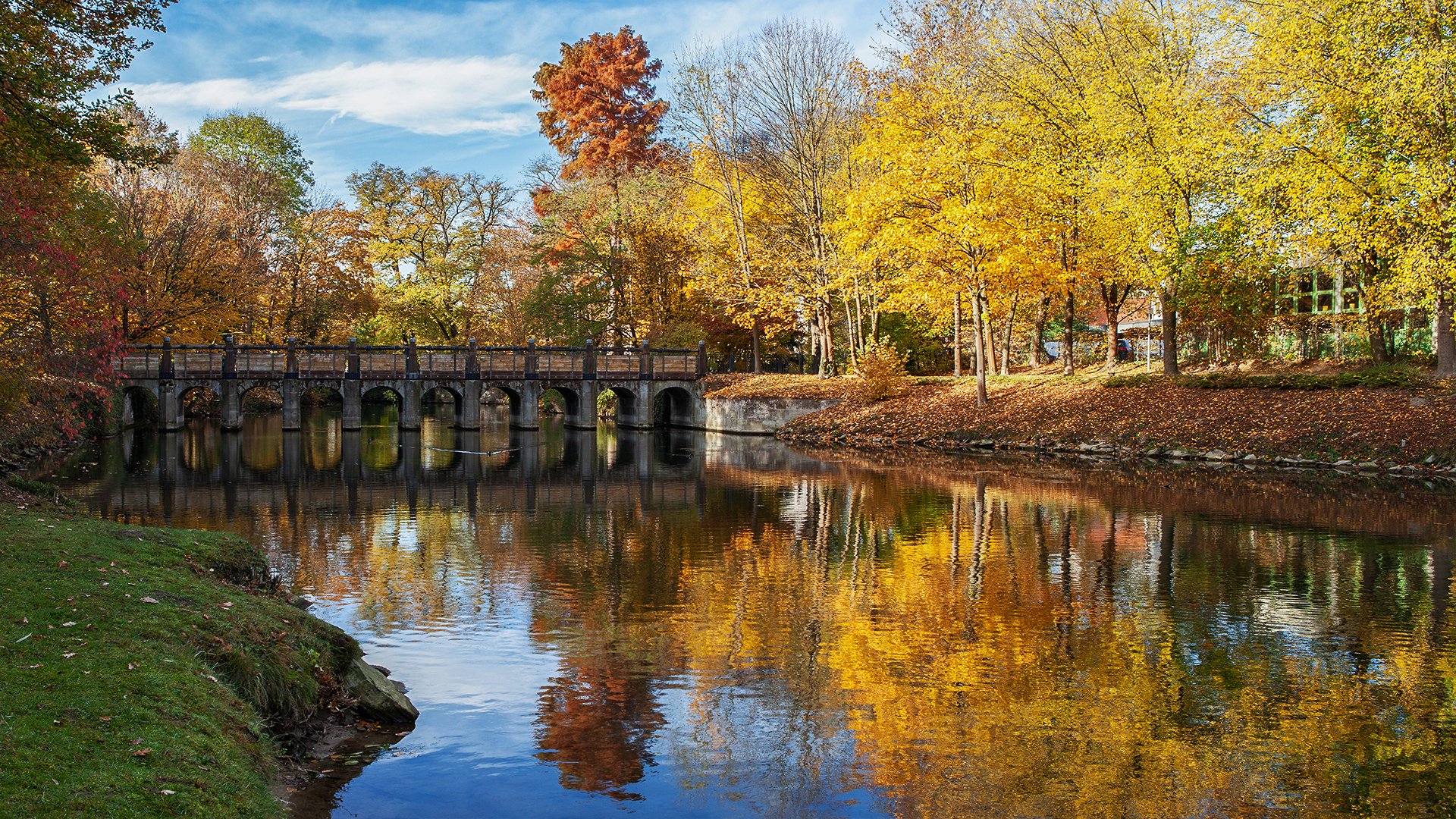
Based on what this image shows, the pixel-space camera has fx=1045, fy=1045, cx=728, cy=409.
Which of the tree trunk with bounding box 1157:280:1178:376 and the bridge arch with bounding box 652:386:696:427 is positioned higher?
the tree trunk with bounding box 1157:280:1178:376

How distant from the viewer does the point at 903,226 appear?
107 feet

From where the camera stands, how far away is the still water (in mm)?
7227

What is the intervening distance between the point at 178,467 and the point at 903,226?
22.0 m

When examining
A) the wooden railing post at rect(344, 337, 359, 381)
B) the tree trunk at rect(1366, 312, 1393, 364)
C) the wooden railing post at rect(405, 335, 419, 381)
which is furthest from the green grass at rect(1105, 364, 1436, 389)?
the wooden railing post at rect(344, 337, 359, 381)

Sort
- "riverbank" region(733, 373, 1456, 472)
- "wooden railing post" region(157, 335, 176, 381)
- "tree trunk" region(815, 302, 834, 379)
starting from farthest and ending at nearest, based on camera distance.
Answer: "tree trunk" region(815, 302, 834, 379)
"wooden railing post" region(157, 335, 176, 381)
"riverbank" region(733, 373, 1456, 472)

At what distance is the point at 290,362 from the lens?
42531mm

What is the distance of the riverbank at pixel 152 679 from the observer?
536cm

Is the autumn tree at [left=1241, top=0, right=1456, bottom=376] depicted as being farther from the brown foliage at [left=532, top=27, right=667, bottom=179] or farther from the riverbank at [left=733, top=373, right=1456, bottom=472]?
the brown foliage at [left=532, top=27, right=667, bottom=179]

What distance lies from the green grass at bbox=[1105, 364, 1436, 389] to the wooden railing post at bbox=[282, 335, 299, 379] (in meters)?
31.5

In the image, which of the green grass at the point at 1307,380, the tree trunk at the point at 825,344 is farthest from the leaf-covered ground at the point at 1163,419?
the tree trunk at the point at 825,344

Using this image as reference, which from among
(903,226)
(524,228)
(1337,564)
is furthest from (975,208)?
(524,228)

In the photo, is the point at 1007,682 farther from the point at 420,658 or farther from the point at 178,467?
the point at 178,467

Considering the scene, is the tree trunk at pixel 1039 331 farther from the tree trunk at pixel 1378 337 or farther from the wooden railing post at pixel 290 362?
the wooden railing post at pixel 290 362

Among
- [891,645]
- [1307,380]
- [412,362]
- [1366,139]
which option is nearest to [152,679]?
[891,645]
